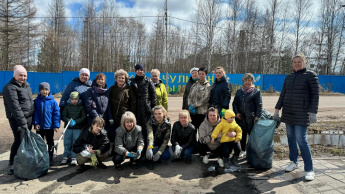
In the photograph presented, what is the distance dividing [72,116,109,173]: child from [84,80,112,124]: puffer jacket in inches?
8.7

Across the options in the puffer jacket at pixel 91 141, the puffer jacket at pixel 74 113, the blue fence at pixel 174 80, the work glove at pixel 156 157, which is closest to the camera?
the puffer jacket at pixel 91 141

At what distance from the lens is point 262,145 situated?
382cm

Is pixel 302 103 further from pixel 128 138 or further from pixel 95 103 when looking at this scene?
pixel 95 103

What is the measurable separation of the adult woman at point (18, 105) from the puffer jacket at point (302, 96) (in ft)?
14.0

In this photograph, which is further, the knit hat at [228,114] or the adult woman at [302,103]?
the knit hat at [228,114]

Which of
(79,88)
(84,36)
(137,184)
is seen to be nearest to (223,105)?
(137,184)

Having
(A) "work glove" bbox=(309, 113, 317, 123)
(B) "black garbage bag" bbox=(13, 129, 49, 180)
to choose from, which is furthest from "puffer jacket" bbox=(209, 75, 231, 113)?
(B) "black garbage bag" bbox=(13, 129, 49, 180)

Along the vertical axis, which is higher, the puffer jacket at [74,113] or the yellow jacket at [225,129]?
the puffer jacket at [74,113]

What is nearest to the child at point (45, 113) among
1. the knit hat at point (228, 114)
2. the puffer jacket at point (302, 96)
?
the knit hat at point (228, 114)

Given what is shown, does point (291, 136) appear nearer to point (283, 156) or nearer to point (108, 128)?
point (283, 156)

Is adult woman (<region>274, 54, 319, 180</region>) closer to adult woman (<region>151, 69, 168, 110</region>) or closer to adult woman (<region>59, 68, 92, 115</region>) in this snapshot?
adult woman (<region>151, 69, 168, 110</region>)

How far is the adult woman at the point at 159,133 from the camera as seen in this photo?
13.6 ft

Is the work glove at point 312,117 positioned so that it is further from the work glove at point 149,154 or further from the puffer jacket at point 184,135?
the work glove at point 149,154

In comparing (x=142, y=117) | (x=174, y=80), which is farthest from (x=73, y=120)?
(x=174, y=80)
